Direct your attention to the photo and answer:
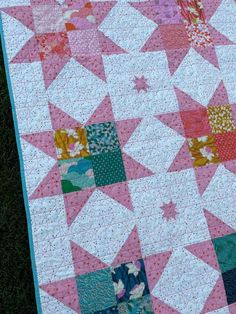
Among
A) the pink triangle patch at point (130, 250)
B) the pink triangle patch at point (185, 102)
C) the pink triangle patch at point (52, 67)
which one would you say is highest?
the pink triangle patch at point (52, 67)

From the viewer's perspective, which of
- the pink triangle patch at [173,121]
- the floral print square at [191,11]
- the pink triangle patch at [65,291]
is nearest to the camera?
the pink triangle patch at [65,291]

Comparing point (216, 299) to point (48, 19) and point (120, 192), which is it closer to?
point (120, 192)

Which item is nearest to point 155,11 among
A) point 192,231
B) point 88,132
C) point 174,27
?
point 174,27

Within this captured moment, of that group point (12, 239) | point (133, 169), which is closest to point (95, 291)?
point (12, 239)

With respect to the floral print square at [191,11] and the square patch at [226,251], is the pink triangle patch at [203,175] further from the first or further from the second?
the floral print square at [191,11]

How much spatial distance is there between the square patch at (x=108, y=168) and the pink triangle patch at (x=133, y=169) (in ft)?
0.05

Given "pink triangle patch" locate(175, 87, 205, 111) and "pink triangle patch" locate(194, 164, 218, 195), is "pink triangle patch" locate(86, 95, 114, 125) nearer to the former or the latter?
"pink triangle patch" locate(175, 87, 205, 111)

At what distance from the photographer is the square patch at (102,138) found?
141cm

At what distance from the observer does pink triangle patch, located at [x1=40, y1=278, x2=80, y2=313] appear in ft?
4.23

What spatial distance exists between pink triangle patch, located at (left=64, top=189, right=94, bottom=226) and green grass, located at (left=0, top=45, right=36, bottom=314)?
155mm

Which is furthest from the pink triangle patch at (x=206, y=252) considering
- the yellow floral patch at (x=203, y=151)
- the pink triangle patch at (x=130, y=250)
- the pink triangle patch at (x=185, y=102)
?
the pink triangle patch at (x=185, y=102)

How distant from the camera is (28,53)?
55.8 inches

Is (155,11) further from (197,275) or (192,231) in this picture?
(197,275)

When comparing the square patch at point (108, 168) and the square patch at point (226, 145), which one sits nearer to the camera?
the square patch at point (108, 168)
